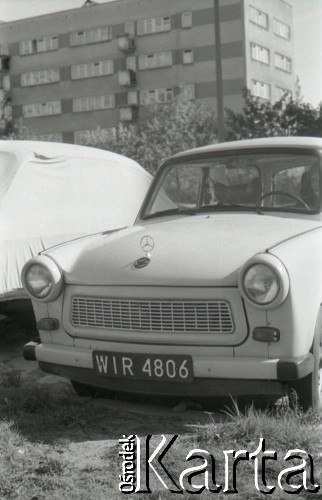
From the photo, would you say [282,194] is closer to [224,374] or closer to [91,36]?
[224,374]

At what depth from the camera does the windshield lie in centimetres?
494

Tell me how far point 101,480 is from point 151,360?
86 cm

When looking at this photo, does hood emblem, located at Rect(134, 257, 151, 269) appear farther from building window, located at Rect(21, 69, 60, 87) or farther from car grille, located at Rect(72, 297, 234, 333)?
building window, located at Rect(21, 69, 60, 87)

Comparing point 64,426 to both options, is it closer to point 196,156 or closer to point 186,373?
point 186,373

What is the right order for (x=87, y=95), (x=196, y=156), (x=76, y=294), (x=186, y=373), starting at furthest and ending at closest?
(x=87, y=95) → (x=196, y=156) → (x=76, y=294) → (x=186, y=373)

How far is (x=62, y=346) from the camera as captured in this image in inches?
176

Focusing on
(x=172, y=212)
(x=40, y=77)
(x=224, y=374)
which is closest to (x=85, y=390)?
(x=224, y=374)

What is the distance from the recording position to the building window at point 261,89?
51094 millimetres

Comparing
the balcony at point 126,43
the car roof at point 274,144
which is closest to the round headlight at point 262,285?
the car roof at point 274,144


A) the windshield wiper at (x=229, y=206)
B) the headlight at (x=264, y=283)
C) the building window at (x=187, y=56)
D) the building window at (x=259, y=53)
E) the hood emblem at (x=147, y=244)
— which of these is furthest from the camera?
the building window at (x=187, y=56)

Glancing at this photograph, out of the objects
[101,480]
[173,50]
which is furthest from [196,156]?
[173,50]

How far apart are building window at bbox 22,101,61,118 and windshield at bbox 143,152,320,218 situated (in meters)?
53.2

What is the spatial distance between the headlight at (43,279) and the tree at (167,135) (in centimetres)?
3211

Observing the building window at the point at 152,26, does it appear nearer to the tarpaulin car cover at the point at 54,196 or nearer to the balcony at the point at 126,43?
the balcony at the point at 126,43
